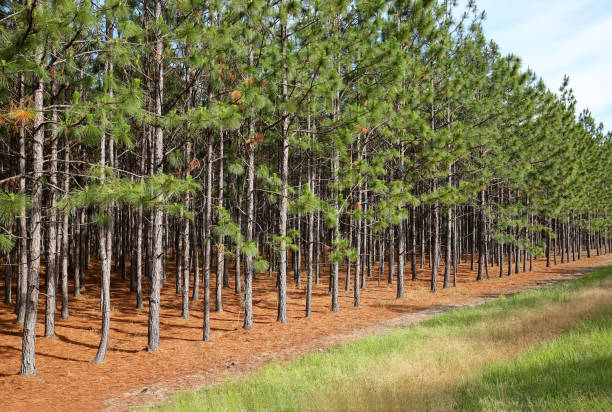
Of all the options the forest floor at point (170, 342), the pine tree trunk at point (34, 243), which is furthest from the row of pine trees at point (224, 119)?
the forest floor at point (170, 342)

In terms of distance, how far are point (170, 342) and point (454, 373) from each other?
336 inches

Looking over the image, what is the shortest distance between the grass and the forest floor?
5.03 feet

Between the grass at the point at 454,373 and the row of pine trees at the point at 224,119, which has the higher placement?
the row of pine trees at the point at 224,119

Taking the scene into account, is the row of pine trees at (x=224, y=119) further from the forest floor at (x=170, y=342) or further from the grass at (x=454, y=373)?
the grass at (x=454, y=373)

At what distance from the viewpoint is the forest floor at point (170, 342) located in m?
8.08

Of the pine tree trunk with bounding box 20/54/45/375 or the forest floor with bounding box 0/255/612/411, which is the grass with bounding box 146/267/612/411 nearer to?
the forest floor with bounding box 0/255/612/411

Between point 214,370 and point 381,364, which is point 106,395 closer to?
point 214,370

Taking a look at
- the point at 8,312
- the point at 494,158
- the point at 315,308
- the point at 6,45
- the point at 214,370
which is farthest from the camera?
the point at 494,158

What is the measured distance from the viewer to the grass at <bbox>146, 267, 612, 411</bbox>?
199 inches

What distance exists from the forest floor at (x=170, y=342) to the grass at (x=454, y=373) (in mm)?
1532

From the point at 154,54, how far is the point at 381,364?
914 cm

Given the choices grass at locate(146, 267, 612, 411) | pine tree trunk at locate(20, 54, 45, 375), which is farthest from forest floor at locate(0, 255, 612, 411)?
grass at locate(146, 267, 612, 411)

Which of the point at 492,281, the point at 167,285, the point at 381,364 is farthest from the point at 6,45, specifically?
the point at 492,281

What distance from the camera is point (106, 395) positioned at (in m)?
7.95
